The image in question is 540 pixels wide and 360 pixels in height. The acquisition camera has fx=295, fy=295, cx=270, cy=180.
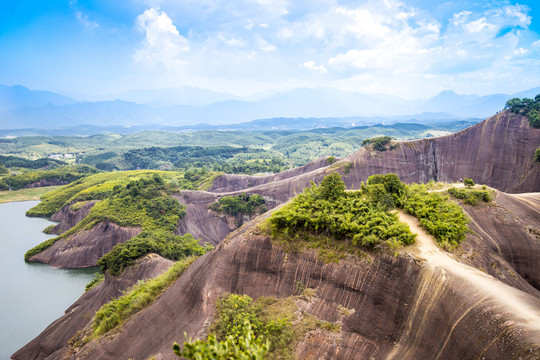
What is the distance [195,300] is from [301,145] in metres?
178

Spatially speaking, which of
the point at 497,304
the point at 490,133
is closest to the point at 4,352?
the point at 497,304

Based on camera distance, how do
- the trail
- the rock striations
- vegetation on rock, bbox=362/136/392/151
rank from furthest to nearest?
vegetation on rock, bbox=362/136/392/151
the rock striations
the trail

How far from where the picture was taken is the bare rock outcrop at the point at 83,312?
23.0 meters

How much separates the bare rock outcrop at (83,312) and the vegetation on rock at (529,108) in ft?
186

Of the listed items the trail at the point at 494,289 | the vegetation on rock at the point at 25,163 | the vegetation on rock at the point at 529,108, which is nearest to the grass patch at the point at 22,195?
the vegetation on rock at the point at 25,163

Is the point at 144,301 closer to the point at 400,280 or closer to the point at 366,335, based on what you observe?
the point at 366,335

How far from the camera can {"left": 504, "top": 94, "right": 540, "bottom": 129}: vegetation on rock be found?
4597 cm

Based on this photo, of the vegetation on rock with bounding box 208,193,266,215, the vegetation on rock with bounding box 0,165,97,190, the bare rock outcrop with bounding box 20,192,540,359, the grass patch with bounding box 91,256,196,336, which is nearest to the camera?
the bare rock outcrop with bounding box 20,192,540,359

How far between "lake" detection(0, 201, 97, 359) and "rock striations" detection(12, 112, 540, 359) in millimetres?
4785

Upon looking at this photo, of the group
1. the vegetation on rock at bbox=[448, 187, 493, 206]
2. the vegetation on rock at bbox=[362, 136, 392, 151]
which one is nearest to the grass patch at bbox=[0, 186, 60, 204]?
the vegetation on rock at bbox=[362, 136, 392, 151]

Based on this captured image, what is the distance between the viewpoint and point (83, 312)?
25.6 metres

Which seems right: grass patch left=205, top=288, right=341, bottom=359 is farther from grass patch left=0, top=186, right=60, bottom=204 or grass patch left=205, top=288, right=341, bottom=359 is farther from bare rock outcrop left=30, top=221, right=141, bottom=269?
grass patch left=0, top=186, right=60, bottom=204

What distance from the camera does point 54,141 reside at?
650 feet

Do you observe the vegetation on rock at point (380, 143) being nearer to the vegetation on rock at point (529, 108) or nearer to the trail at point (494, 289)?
the vegetation on rock at point (529, 108)
